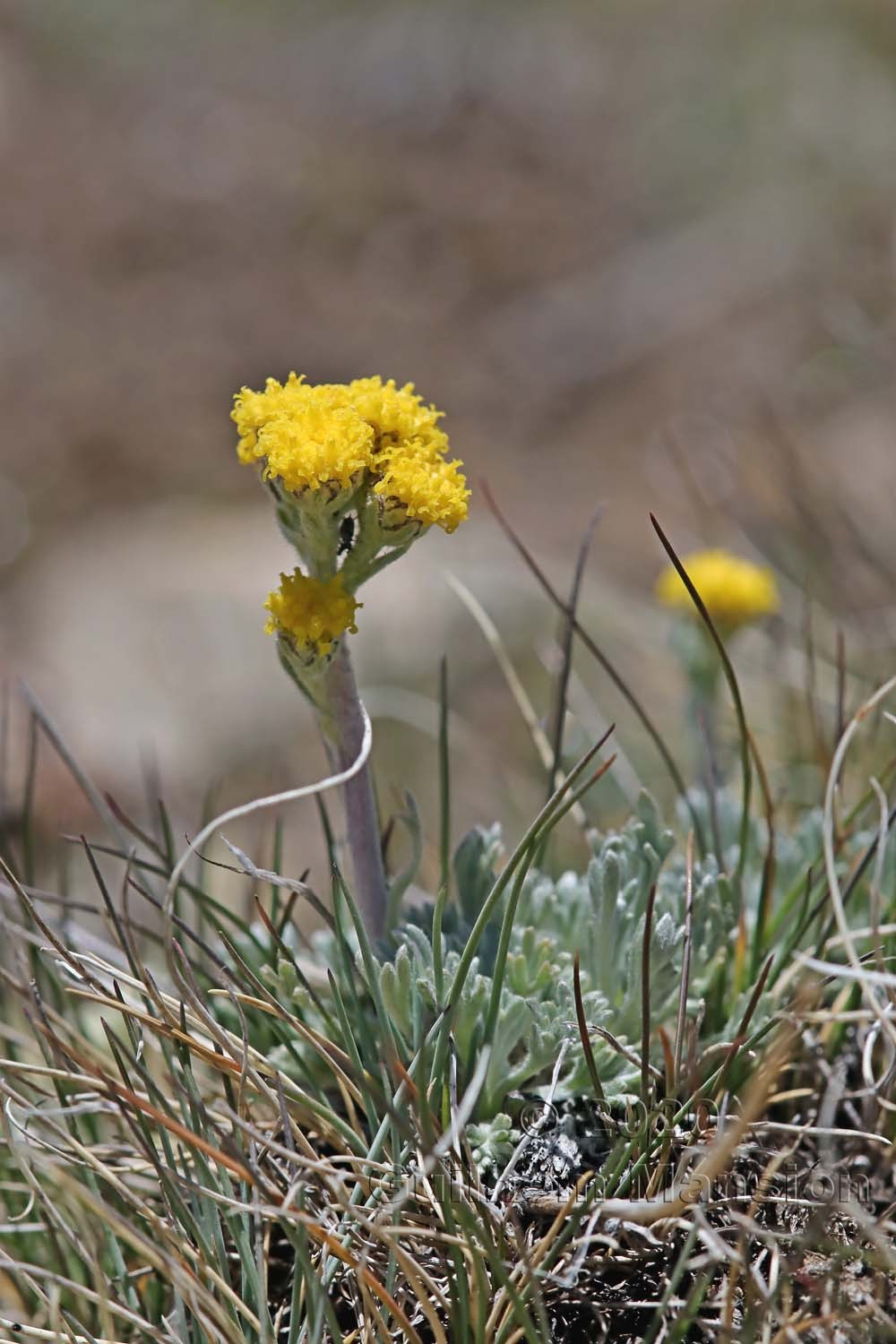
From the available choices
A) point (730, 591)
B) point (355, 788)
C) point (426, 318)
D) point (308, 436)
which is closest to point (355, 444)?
point (308, 436)

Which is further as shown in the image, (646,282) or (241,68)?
(241,68)

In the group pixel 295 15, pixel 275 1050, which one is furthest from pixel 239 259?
pixel 275 1050

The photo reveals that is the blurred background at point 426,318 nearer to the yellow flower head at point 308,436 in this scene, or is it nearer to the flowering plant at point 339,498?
the flowering plant at point 339,498

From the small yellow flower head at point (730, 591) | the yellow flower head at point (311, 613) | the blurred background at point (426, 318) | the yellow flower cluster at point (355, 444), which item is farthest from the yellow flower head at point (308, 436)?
the blurred background at point (426, 318)

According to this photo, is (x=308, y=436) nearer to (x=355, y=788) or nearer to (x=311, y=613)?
(x=311, y=613)

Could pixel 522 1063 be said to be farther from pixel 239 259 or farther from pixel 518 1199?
pixel 239 259
